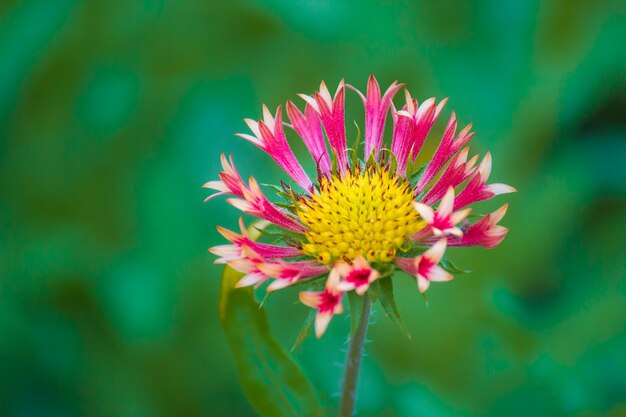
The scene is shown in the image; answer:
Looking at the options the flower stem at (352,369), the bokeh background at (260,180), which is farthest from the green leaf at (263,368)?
the bokeh background at (260,180)

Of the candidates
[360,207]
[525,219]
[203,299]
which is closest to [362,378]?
[203,299]

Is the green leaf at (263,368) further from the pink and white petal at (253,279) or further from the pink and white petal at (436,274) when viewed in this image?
the pink and white petal at (436,274)

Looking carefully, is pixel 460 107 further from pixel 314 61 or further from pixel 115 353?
pixel 115 353

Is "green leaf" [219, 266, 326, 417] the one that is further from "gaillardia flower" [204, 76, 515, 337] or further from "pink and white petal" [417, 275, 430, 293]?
"pink and white petal" [417, 275, 430, 293]

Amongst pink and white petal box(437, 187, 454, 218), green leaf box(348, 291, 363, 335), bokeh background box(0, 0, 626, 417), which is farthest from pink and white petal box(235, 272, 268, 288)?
bokeh background box(0, 0, 626, 417)

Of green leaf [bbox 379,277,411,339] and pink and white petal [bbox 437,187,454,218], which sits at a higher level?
pink and white petal [bbox 437,187,454,218]

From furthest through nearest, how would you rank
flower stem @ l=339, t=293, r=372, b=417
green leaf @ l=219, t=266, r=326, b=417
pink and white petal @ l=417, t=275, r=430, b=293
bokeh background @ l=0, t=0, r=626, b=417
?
bokeh background @ l=0, t=0, r=626, b=417 → green leaf @ l=219, t=266, r=326, b=417 → flower stem @ l=339, t=293, r=372, b=417 → pink and white petal @ l=417, t=275, r=430, b=293
